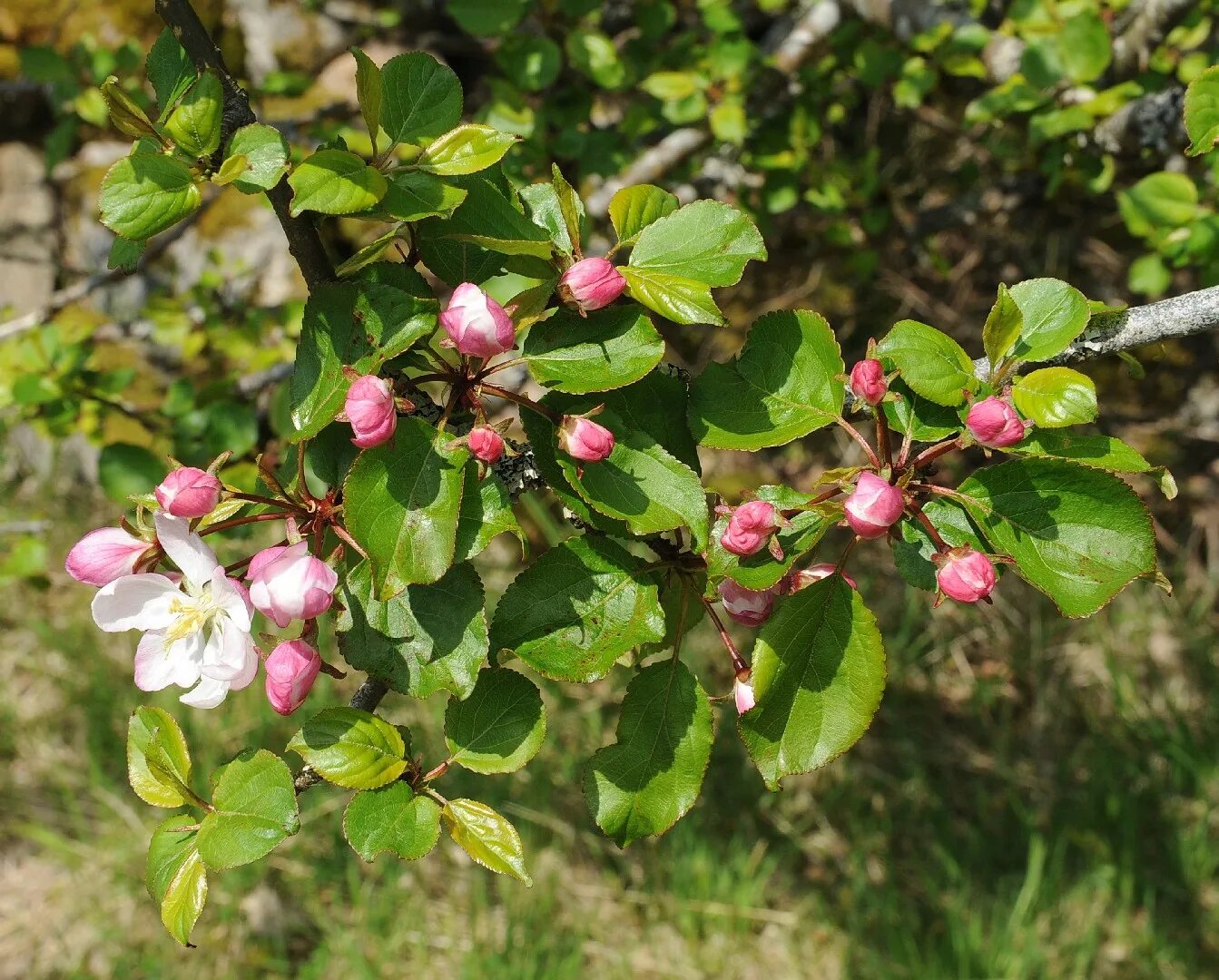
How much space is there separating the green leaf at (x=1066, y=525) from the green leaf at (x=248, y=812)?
618 millimetres

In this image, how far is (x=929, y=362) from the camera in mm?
878

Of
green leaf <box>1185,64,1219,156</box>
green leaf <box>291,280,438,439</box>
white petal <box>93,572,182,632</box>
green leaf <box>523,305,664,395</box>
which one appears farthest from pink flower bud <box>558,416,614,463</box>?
green leaf <box>1185,64,1219,156</box>

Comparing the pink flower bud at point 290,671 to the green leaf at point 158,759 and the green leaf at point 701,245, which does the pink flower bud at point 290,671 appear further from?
the green leaf at point 701,245

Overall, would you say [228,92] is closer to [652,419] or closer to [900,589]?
[652,419]

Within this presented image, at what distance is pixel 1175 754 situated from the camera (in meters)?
2.39

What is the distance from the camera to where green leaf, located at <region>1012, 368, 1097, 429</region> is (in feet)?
2.75

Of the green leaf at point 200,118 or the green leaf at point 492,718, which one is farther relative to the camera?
the green leaf at point 492,718

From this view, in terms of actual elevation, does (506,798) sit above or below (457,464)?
below

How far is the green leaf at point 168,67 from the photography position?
82 centimetres

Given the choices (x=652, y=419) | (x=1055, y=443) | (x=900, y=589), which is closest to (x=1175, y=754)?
(x=900, y=589)

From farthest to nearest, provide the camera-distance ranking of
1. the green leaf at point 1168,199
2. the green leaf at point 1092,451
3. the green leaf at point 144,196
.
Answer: the green leaf at point 1168,199
the green leaf at point 1092,451
the green leaf at point 144,196

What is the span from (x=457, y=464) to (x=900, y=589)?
2.16 metres

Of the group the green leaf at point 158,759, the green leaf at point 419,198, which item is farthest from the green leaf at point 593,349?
the green leaf at point 158,759

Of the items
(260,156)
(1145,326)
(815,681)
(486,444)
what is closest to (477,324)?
(486,444)
